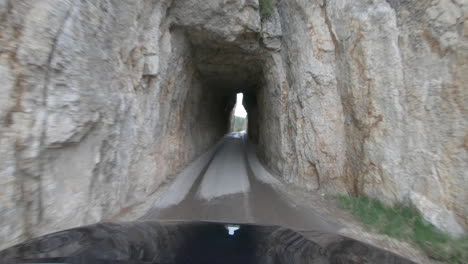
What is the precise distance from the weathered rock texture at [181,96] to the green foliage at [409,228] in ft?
0.69

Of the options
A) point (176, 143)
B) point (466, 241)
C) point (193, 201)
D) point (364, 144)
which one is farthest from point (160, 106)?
point (466, 241)

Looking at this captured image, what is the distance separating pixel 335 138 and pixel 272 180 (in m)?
3.24

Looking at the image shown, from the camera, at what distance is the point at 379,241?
14.4 feet

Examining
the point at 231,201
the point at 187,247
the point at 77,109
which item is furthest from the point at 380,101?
the point at 77,109

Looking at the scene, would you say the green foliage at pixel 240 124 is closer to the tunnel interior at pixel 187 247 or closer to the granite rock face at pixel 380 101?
the granite rock face at pixel 380 101

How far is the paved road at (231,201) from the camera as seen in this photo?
5.62 m

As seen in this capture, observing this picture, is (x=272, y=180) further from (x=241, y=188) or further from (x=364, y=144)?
(x=364, y=144)

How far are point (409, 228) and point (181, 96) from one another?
8.46 metres

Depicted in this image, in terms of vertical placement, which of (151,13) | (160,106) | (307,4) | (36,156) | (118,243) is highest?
(307,4)

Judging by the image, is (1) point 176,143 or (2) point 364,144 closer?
(2) point 364,144

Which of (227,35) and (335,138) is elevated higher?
(227,35)

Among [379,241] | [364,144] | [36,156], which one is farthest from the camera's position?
[364,144]

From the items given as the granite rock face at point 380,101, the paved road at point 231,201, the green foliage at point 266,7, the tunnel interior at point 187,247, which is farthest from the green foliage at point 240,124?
the tunnel interior at point 187,247

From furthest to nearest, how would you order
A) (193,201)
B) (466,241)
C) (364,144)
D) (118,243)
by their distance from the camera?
(193,201) → (364,144) → (466,241) → (118,243)
